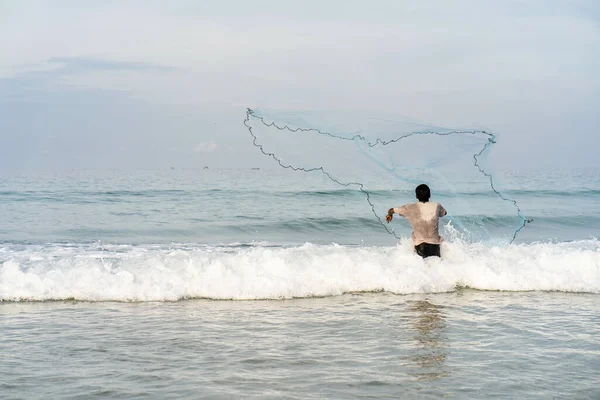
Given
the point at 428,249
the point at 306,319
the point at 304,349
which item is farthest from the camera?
the point at 428,249

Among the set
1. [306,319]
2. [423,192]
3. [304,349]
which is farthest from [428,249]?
[304,349]

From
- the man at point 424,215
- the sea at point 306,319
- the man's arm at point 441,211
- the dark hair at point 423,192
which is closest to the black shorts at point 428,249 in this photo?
the man at point 424,215

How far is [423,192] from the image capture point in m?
9.46

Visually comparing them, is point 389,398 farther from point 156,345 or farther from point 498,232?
point 498,232

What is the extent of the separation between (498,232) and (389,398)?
7.36 meters

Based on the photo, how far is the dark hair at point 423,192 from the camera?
9.47 meters

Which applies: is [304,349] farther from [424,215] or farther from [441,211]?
[441,211]

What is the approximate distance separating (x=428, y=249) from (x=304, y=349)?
4.26 metres

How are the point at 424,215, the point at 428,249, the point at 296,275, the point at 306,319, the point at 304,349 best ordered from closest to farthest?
the point at 304,349, the point at 306,319, the point at 424,215, the point at 296,275, the point at 428,249

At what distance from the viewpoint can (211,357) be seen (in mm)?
5785

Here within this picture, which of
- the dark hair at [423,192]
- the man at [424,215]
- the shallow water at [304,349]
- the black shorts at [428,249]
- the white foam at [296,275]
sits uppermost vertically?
the dark hair at [423,192]

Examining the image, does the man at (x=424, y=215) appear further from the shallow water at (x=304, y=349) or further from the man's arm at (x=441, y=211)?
the shallow water at (x=304, y=349)

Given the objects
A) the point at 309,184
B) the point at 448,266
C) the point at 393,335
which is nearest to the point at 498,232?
the point at 448,266

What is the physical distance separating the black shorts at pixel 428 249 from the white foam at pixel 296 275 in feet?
0.32
